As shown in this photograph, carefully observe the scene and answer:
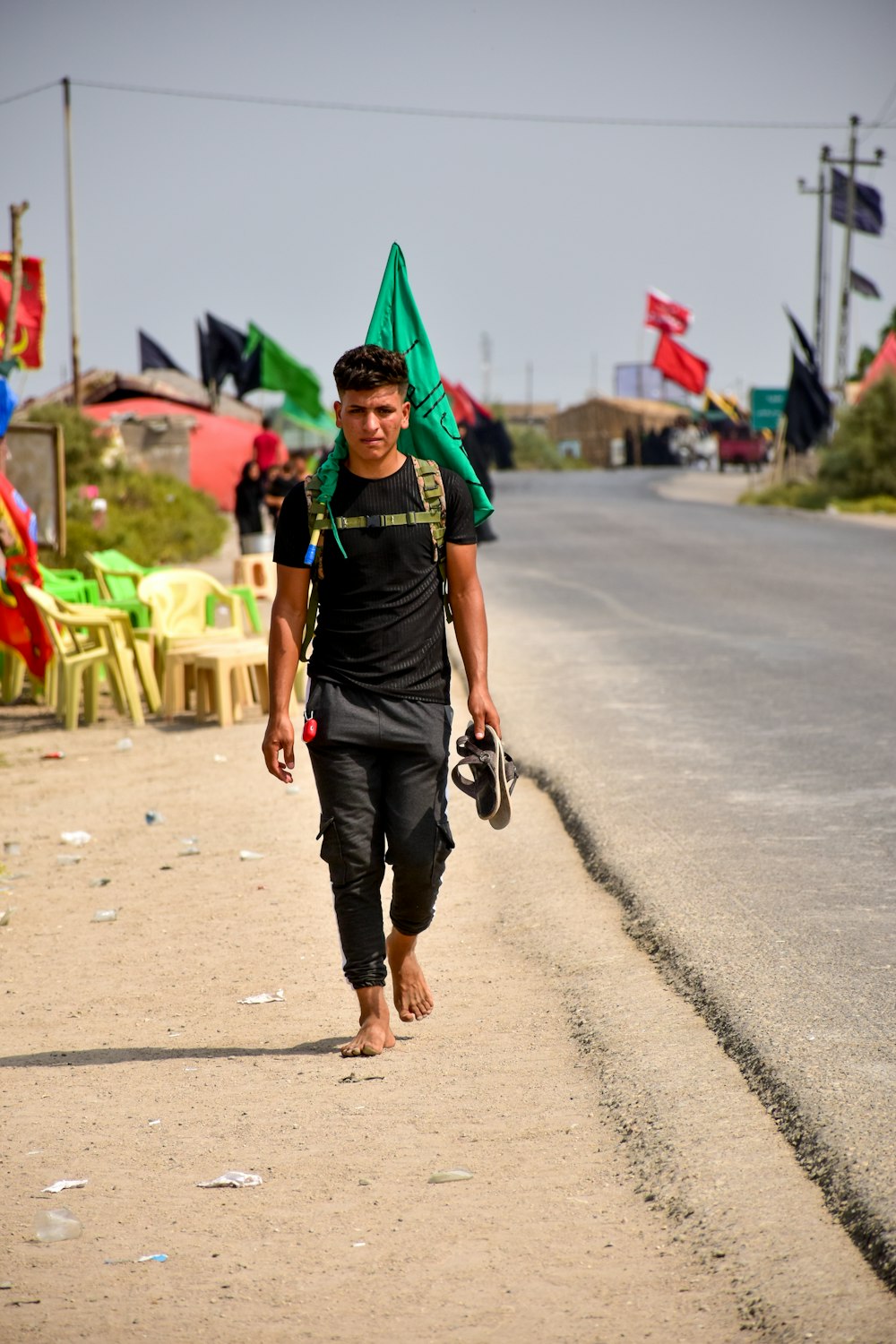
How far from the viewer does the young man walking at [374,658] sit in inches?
176

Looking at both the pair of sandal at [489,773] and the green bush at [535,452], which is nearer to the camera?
the pair of sandal at [489,773]

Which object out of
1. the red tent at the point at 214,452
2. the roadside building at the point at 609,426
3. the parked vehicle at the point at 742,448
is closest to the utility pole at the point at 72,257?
the red tent at the point at 214,452

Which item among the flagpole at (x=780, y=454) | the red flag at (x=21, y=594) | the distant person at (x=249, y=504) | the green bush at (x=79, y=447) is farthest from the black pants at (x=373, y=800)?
the flagpole at (x=780, y=454)

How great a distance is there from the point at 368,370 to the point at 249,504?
1649 cm

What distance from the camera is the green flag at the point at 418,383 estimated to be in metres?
5.09

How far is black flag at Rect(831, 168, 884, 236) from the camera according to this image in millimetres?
48562

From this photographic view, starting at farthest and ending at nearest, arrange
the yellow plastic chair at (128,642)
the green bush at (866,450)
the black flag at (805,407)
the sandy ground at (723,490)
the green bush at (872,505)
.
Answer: the black flag at (805,407) → the green bush at (866,450) → the green bush at (872,505) → the sandy ground at (723,490) → the yellow plastic chair at (128,642)

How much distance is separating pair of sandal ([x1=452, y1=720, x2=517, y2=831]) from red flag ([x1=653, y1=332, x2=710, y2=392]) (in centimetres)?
4756

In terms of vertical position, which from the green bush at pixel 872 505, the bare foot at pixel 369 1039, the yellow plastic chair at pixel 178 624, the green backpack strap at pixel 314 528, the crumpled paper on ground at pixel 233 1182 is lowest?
the crumpled paper on ground at pixel 233 1182

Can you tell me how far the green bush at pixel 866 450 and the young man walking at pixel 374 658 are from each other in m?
33.0

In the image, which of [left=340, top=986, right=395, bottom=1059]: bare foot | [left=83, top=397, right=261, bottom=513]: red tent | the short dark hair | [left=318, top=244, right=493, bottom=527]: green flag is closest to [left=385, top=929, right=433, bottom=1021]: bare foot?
[left=340, top=986, right=395, bottom=1059]: bare foot

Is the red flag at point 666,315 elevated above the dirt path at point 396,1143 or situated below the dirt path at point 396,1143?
above

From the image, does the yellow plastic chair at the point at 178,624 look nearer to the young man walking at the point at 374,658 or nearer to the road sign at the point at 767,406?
the young man walking at the point at 374,658

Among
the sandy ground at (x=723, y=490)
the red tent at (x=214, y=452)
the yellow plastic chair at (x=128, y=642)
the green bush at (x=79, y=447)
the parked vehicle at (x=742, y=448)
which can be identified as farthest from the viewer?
the parked vehicle at (x=742, y=448)
